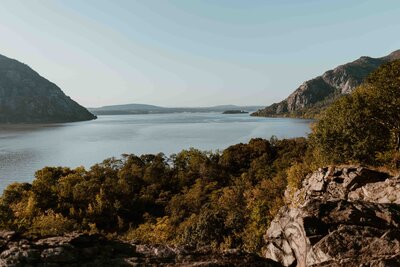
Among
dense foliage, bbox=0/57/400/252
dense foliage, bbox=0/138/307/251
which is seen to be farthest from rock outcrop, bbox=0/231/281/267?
dense foliage, bbox=0/138/307/251

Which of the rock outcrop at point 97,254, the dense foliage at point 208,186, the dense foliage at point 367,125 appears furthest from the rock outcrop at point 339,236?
the dense foliage at point 367,125

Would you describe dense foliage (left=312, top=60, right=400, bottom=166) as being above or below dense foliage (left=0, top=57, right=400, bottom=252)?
above

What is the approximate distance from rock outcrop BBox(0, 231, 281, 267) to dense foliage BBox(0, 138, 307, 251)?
2721 cm

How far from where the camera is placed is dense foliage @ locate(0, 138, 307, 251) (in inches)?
1599

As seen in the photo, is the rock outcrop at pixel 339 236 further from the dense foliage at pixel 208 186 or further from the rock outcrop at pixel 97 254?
the dense foliage at pixel 208 186

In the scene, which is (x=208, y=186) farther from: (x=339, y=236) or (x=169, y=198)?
(x=339, y=236)

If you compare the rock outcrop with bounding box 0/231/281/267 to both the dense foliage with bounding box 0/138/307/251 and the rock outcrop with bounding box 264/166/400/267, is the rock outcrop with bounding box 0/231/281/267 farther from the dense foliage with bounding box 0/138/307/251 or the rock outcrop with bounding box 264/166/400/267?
the dense foliage with bounding box 0/138/307/251

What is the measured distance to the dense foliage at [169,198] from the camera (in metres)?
40.6

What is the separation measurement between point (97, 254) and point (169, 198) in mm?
61702

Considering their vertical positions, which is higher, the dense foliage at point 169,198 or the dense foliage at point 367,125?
the dense foliage at point 367,125

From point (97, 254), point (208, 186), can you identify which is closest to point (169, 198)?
point (208, 186)

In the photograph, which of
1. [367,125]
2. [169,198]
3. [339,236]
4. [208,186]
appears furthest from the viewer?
[169,198]

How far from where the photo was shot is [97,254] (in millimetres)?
7695

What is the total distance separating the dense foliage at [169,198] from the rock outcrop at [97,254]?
89.3 ft
